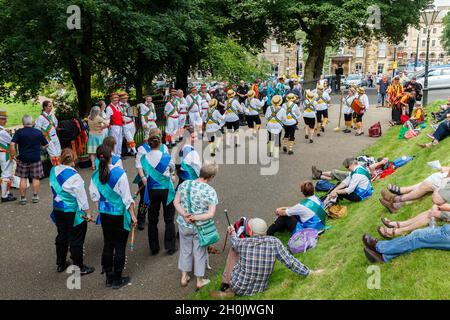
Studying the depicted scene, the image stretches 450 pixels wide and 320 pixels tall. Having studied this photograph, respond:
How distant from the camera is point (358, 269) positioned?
209 inches

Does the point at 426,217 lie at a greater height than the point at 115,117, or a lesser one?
lesser

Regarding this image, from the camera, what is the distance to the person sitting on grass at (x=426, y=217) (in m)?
5.51

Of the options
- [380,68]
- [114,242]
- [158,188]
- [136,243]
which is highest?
[380,68]

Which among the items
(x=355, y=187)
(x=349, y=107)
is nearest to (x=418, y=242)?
(x=355, y=187)

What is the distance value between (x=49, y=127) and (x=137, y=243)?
5153 mm

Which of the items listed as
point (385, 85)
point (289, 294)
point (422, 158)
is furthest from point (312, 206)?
point (385, 85)

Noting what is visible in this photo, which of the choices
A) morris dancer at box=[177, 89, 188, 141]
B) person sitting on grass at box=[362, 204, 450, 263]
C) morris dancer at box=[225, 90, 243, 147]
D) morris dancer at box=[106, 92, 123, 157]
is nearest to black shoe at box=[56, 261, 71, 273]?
person sitting on grass at box=[362, 204, 450, 263]

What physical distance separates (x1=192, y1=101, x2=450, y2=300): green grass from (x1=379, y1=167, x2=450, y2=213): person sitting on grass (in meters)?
0.13

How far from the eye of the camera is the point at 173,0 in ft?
58.4

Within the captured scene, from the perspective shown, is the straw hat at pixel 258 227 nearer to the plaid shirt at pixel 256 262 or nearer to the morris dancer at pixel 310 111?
the plaid shirt at pixel 256 262

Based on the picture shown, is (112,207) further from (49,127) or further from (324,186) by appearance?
(49,127)

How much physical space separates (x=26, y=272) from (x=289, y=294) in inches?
155

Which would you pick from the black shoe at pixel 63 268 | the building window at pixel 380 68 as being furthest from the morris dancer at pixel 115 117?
the building window at pixel 380 68

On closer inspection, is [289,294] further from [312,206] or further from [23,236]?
[23,236]
